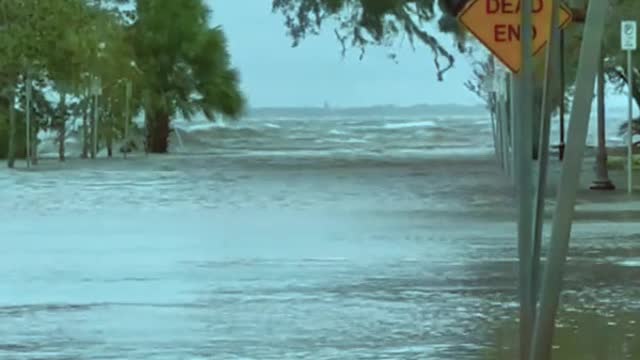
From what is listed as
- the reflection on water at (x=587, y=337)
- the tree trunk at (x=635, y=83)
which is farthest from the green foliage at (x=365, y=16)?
the reflection on water at (x=587, y=337)

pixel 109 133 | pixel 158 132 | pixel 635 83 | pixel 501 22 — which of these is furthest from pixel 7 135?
pixel 501 22

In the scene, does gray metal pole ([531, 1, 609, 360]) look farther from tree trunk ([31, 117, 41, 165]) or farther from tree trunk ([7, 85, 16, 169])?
tree trunk ([31, 117, 41, 165])

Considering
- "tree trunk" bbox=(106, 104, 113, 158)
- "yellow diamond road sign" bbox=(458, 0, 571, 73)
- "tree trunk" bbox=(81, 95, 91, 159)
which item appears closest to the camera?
"yellow diamond road sign" bbox=(458, 0, 571, 73)

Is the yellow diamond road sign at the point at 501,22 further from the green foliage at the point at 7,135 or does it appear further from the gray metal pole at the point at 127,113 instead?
the gray metal pole at the point at 127,113

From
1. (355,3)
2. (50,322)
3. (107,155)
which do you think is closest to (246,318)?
(50,322)

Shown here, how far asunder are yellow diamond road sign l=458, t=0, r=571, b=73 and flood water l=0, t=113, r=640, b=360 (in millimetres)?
2025

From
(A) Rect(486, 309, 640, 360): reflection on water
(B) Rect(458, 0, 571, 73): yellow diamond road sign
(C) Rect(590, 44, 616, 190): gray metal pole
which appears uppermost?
(B) Rect(458, 0, 571, 73): yellow diamond road sign

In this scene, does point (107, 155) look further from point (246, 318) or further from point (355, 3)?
point (246, 318)

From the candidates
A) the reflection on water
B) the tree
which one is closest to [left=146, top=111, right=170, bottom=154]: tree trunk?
the tree

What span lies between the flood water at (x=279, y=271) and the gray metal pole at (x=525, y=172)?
1.80 meters

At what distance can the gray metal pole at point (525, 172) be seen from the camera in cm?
840

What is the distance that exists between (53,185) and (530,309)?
24448 mm

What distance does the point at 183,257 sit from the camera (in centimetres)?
1714

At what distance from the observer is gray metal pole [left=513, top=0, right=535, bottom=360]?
840 cm
